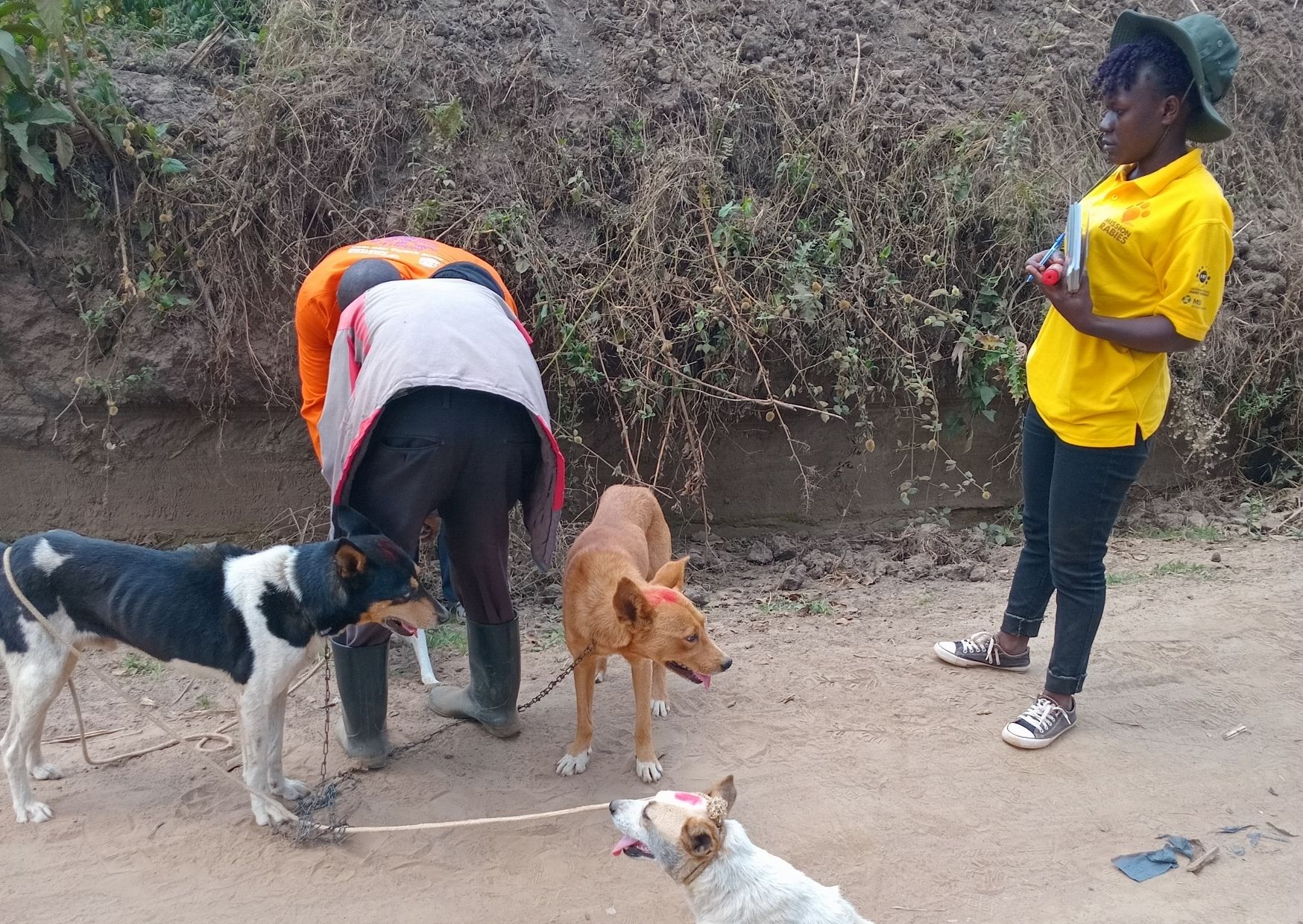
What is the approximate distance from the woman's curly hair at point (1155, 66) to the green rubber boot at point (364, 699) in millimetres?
3606

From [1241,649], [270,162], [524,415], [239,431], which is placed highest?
[270,162]

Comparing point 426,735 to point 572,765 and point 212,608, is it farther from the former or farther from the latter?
point 212,608

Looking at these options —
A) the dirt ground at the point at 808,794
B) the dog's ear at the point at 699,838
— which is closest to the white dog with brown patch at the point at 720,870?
the dog's ear at the point at 699,838

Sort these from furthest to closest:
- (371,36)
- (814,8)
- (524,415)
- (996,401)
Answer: (814,8) < (996,401) < (371,36) < (524,415)

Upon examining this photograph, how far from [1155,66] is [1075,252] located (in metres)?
0.73

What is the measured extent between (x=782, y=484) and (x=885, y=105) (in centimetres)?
311

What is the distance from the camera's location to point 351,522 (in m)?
3.20

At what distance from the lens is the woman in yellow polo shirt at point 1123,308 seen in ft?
10.6

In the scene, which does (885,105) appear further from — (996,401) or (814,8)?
(996,401)

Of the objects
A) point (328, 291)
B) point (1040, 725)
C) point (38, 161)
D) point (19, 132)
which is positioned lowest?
point (1040, 725)

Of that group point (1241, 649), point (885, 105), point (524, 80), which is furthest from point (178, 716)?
point (885, 105)

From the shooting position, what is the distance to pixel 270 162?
5672 mm

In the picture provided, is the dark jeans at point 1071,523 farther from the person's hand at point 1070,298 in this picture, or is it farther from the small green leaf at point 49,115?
the small green leaf at point 49,115

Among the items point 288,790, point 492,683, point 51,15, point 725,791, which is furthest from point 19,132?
point 725,791
